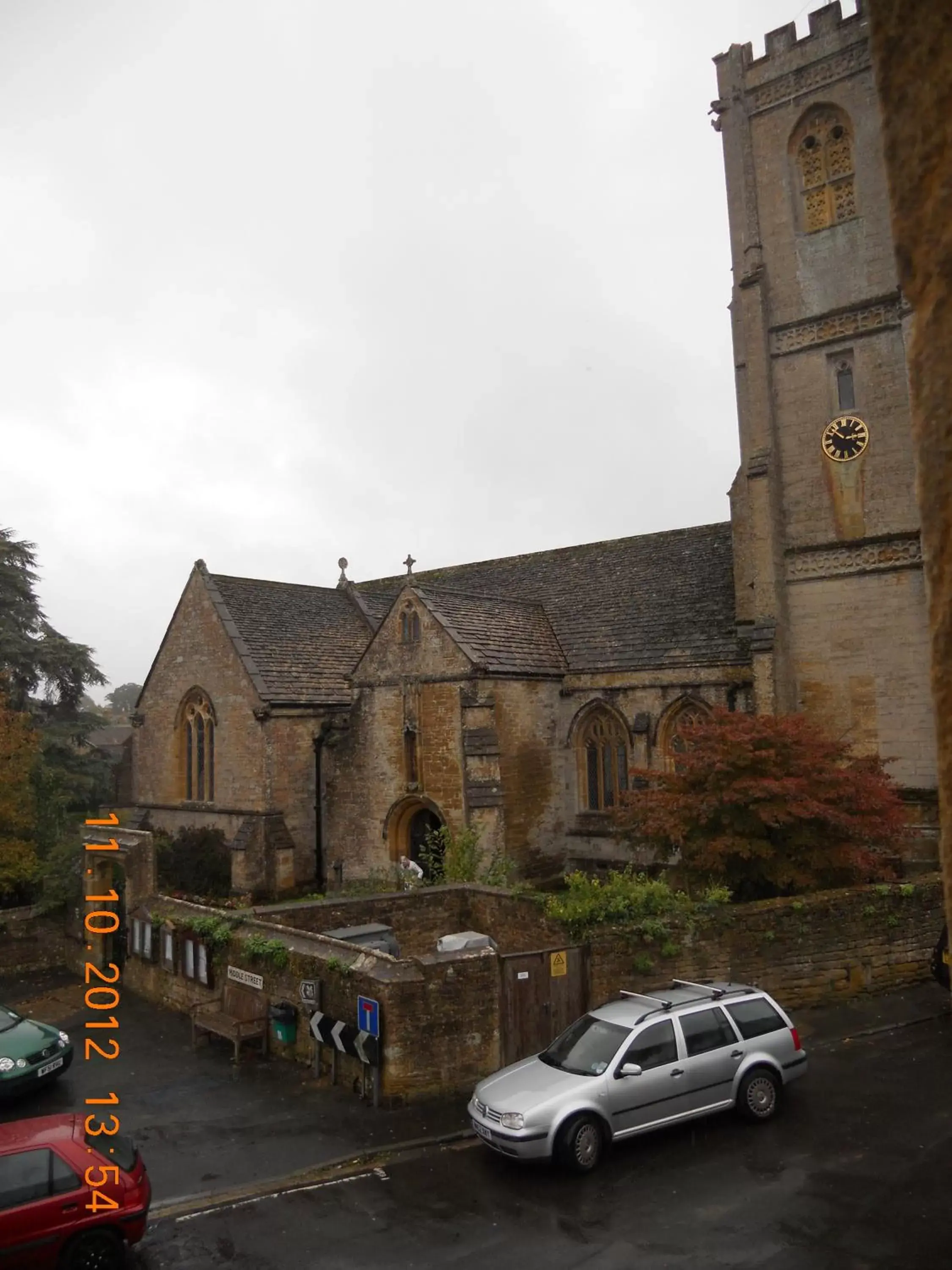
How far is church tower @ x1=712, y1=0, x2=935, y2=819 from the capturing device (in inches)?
949

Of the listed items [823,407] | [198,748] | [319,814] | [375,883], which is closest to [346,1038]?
[375,883]

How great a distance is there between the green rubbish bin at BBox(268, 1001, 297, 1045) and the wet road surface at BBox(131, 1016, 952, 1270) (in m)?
4.30

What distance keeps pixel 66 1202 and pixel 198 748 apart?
74.1 feet

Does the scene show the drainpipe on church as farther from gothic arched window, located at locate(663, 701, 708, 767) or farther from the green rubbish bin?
the green rubbish bin

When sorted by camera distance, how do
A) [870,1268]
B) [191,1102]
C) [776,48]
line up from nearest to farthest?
[870,1268], [191,1102], [776,48]

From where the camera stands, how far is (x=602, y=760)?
27.4 meters

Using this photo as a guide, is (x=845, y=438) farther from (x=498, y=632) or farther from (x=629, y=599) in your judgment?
(x=498, y=632)

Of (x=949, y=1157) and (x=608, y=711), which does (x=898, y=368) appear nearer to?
(x=608, y=711)

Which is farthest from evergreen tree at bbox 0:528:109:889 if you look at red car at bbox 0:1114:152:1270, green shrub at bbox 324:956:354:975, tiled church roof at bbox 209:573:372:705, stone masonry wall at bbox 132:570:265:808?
red car at bbox 0:1114:152:1270

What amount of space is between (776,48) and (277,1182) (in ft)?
97.3

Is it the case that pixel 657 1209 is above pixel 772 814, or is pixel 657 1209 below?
→ below

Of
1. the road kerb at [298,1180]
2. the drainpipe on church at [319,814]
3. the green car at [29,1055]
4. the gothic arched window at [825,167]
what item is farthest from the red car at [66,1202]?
the gothic arched window at [825,167]

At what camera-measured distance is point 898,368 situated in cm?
2420

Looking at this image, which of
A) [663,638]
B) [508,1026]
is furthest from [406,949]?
[663,638]
